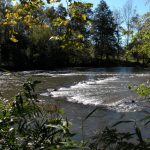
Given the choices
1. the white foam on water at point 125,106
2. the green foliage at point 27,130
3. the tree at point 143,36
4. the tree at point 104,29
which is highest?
the tree at point 104,29

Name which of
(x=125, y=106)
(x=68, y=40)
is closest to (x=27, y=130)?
(x=68, y=40)

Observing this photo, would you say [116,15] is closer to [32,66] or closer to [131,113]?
[32,66]

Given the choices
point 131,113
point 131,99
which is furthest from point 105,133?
point 131,99

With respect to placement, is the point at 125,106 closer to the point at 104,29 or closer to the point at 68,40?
the point at 68,40

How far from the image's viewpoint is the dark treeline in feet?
11.0

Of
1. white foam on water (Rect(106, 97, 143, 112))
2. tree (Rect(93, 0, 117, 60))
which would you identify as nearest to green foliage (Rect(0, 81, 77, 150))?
white foam on water (Rect(106, 97, 143, 112))

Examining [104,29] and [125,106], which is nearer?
[125,106]

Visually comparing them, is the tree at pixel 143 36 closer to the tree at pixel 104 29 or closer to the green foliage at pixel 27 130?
the green foliage at pixel 27 130

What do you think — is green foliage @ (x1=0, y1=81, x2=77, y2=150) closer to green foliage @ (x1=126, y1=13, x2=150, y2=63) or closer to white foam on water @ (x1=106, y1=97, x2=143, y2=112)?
green foliage @ (x1=126, y1=13, x2=150, y2=63)

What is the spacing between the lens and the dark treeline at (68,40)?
334cm

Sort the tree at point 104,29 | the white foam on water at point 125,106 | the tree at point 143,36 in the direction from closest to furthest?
the tree at point 143,36 < the white foam on water at point 125,106 < the tree at point 104,29

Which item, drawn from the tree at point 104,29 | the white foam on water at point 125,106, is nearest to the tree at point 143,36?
the white foam on water at point 125,106

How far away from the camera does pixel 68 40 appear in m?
3.35

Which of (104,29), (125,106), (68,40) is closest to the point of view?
(68,40)
